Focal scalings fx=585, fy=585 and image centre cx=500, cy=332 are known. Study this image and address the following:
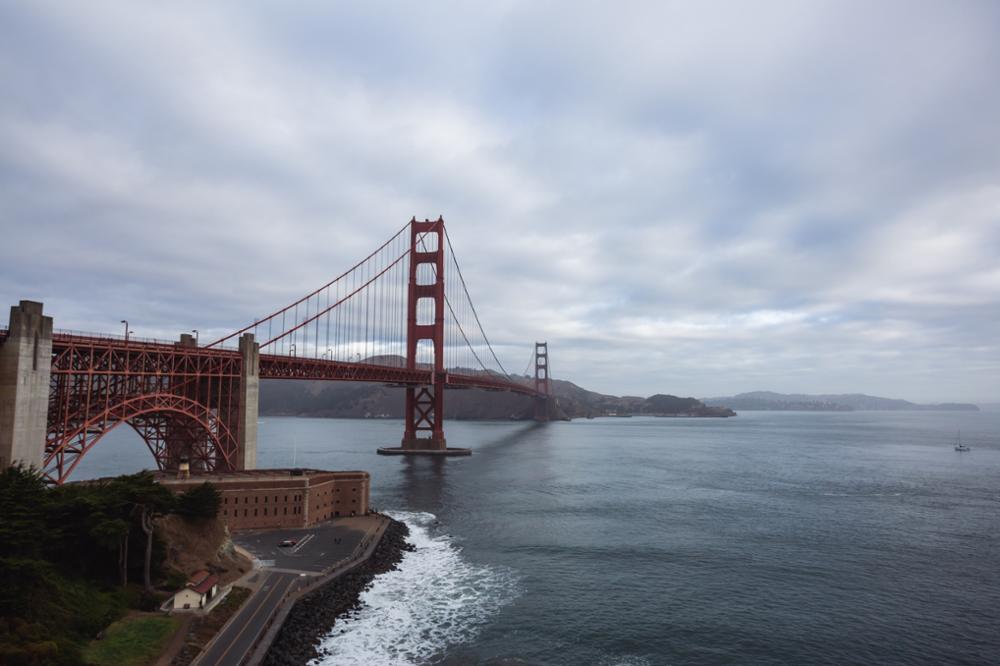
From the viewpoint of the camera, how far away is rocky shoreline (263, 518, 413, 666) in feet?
77.6

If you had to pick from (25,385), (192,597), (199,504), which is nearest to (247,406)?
(199,504)

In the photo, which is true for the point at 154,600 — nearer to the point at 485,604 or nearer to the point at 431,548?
the point at 485,604

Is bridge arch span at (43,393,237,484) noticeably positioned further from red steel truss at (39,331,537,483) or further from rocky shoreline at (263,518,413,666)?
rocky shoreline at (263,518,413,666)

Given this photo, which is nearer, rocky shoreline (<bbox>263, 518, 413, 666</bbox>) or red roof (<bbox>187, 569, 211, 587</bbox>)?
rocky shoreline (<bbox>263, 518, 413, 666</bbox>)

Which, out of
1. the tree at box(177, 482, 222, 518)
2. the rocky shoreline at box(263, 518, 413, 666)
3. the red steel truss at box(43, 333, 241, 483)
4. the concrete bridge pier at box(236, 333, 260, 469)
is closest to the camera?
the rocky shoreline at box(263, 518, 413, 666)

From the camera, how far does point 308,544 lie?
36.5m

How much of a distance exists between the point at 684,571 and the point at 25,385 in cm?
3745

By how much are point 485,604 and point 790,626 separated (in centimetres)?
1471

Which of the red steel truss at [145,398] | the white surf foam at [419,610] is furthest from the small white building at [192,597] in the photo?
the red steel truss at [145,398]

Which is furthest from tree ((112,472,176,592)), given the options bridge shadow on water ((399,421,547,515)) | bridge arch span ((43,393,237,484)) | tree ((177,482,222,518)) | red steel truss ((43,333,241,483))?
bridge shadow on water ((399,421,547,515))

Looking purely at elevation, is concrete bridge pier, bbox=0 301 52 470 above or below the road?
above

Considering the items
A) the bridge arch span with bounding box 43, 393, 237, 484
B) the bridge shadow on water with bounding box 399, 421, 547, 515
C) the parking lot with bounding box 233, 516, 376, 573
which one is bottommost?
the bridge shadow on water with bounding box 399, 421, 547, 515

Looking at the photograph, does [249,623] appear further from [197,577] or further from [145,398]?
[145,398]

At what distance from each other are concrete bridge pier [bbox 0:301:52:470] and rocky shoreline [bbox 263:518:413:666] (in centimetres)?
1555
